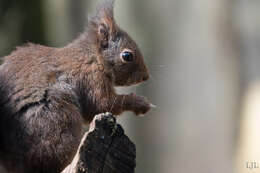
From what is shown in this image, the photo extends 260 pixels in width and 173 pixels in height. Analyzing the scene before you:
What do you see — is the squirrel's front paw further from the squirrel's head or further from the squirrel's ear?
the squirrel's ear

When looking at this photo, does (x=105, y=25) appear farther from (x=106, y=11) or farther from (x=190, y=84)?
(x=190, y=84)

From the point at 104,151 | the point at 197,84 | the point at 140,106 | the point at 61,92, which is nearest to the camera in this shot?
the point at 104,151

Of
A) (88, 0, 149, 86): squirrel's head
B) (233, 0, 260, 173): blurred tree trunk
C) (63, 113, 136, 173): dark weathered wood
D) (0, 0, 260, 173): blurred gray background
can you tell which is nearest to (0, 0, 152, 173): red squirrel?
(88, 0, 149, 86): squirrel's head

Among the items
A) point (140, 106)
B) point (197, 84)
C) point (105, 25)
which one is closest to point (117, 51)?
point (105, 25)

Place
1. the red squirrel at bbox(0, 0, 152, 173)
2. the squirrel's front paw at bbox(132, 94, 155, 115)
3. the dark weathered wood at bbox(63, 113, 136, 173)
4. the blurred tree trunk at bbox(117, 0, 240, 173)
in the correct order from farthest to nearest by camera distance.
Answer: the blurred tree trunk at bbox(117, 0, 240, 173), the squirrel's front paw at bbox(132, 94, 155, 115), the red squirrel at bbox(0, 0, 152, 173), the dark weathered wood at bbox(63, 113, 136, 173)

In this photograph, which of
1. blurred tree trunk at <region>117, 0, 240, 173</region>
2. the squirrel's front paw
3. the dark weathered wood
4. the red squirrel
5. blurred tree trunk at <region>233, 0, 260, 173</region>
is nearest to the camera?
the dark weathered wood

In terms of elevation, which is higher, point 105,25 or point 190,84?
point 105,25

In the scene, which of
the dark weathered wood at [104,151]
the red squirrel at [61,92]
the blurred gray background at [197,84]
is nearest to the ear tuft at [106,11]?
the red squirrel at [61,92]
